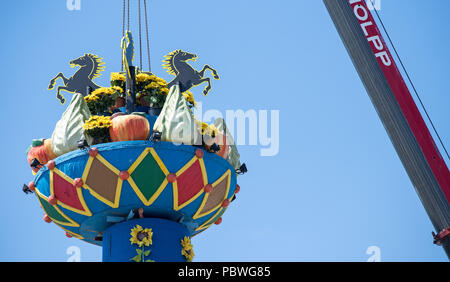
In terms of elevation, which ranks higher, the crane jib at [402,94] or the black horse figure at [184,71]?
the black horse figure at [184,71]

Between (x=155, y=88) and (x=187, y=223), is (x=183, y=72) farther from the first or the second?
(x=187, y=223)

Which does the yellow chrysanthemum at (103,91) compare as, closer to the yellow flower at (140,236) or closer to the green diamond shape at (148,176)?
the green diamond shape at (148,176)

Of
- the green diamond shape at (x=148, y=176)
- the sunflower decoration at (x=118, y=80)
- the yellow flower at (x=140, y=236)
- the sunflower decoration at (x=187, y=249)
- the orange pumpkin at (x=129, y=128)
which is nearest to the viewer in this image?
the green diamond shape at (x=148, y=176)

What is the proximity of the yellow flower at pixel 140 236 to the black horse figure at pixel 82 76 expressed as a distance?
542 cm

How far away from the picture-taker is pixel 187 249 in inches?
911

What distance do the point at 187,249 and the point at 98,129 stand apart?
406 centimetres

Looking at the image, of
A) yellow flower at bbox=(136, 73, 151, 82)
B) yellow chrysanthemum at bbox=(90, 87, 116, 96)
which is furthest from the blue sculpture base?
yellow flower at bbox=(136, 73, 151, 82)

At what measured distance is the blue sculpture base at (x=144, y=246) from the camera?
2245 centimetres

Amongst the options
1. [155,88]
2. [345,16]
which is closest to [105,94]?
[155,88]

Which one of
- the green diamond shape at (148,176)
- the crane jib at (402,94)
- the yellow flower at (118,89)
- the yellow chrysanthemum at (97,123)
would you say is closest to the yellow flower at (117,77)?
the yellow flower at (118,89)

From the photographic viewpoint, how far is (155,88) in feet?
80.9
